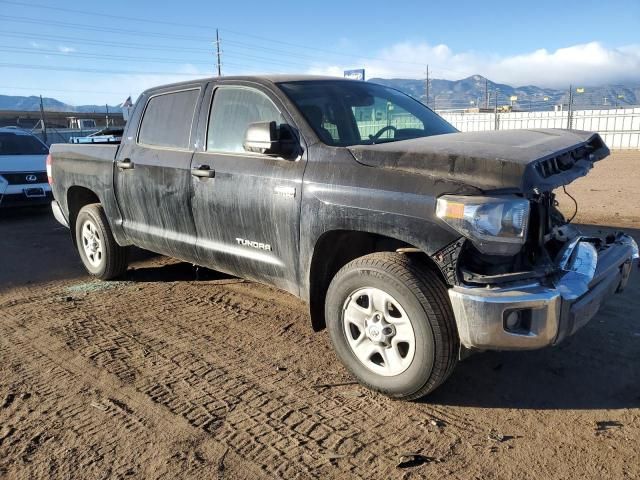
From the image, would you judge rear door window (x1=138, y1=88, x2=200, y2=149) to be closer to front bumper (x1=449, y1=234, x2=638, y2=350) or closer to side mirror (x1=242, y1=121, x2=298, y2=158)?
side mirror (x1=242, y1=121, x2=298, y2=158)

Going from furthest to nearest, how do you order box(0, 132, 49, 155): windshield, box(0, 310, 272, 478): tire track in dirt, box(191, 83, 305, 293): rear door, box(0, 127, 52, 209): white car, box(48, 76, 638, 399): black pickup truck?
box(0, 132, 49, 155): windshield → box(0, 127, 52, 209): white car → box(191, 83, 305, 293): rear door → box(48, 76, 638, 399): black pickup truck → box(0, 310, 272, 478): tire track in dirt

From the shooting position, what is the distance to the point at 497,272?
278 centimetres

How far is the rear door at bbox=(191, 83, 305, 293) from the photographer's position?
3549 mm

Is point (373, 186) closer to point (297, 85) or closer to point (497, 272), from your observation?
point (497, 272)

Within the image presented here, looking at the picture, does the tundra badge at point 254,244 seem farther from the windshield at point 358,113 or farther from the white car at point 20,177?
the white car at point 20,177

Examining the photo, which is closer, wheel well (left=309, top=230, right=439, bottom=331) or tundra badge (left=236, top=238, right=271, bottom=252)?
wheel well (left=309, top=230, right=439, bottom=331)

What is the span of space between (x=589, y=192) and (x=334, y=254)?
8.78 metres

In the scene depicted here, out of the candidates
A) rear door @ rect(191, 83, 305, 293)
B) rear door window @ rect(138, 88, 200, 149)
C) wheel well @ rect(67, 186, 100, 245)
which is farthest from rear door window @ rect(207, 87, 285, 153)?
wheel well @ rect(67, 186, 100, 245)

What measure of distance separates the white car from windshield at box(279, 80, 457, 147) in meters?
7.64

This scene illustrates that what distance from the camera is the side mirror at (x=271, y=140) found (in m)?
3.40

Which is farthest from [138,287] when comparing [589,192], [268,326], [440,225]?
[589,192]

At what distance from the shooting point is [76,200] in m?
5.91

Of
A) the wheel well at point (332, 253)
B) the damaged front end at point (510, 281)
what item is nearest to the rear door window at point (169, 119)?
the wheel well at point (332, 253)

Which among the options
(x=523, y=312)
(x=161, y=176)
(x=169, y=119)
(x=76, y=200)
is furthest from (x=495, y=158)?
(x=76, y=200)
